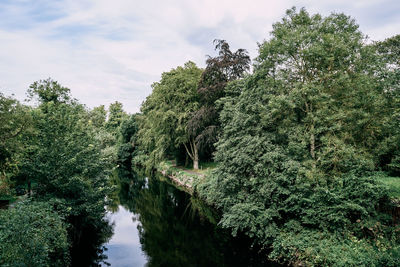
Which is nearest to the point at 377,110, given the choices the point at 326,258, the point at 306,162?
the point at 306,162

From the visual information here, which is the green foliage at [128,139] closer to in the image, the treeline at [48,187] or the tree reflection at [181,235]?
the tree reflection at [181,235]

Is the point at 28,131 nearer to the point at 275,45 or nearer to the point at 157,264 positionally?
the point at 157,264

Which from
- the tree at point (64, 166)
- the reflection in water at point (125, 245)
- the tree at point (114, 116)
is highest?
the tree at point (114, 116)

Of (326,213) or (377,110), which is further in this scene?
(377,110)

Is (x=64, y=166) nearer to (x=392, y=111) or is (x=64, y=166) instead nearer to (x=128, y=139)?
(x=392, y=111)

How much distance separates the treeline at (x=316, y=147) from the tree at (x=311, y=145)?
49 millimetres

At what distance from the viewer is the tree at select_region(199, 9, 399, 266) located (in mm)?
10344

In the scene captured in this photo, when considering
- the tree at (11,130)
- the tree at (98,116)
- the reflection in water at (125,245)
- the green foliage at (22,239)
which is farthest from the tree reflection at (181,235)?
the tree at (98,116)

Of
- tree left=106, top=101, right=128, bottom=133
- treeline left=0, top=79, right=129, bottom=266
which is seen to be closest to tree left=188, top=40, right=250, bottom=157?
treeline left=0, top=79, right=129, bottom=266

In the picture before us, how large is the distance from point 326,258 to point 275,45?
1044 cm

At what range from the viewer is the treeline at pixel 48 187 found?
7.39 meters

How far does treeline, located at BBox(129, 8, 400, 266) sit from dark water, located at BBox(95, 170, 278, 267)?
5.35 ft

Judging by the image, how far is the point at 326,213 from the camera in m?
10.5

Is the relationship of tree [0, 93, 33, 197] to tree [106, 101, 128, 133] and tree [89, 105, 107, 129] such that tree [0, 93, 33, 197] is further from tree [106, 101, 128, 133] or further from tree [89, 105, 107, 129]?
tree [89, 105, 107, 129]
